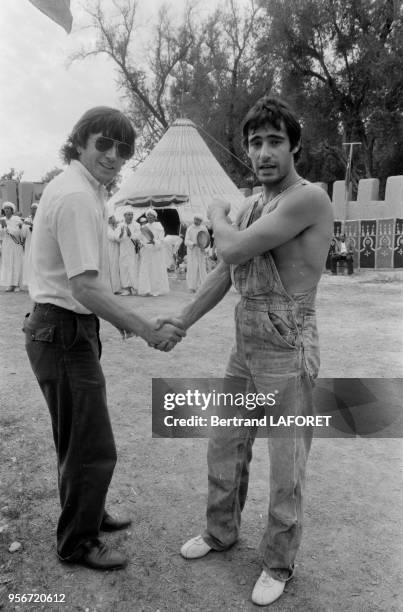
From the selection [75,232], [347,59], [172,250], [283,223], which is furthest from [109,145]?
[347,59]

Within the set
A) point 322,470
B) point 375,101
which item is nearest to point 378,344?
point 322,470

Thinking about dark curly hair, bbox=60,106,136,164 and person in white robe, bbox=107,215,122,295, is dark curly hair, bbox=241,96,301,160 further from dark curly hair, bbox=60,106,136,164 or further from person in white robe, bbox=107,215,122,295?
person in white robe, bbox=107,215,122,295

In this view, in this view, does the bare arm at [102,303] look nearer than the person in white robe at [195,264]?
Yes

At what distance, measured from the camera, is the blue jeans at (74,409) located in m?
2.20

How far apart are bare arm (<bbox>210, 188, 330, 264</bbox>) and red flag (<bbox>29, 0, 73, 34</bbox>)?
4.26ft

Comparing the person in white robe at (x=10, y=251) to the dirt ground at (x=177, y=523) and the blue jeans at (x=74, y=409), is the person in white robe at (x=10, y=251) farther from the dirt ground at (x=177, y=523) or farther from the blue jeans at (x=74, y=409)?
the blue jeans at (x=74, y=409)

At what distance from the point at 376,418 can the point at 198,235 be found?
834 centimetres

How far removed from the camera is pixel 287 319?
7.02ft

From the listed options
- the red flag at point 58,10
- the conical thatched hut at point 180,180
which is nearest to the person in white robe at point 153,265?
the conical thatched hut at point 180,180

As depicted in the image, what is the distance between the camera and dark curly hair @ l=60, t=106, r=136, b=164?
7.16 feet

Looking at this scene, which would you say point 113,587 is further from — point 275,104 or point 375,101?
point 375,101

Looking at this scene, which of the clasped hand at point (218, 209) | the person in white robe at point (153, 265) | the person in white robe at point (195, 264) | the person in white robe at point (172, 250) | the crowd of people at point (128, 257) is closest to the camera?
the clasped hand at point (218, 209)

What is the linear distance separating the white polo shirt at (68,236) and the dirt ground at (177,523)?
1189 millimetres

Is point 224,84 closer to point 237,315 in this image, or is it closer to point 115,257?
point 115,257
